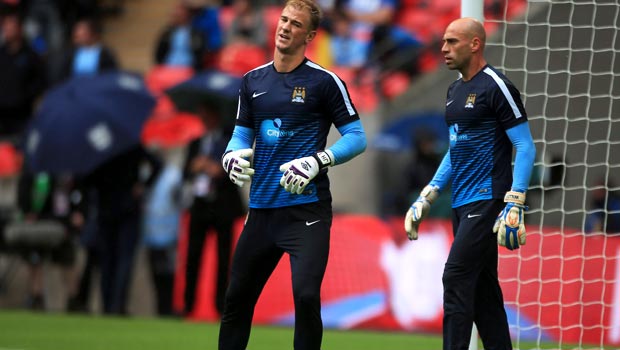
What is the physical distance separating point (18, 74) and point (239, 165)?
452 inches

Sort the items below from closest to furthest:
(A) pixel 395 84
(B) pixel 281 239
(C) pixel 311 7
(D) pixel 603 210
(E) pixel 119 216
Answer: (B) pixel 281 239, (C) pixel 311 7, (D) pixel 603 210, (E) pixel 119 216, (A) pixel 395 84

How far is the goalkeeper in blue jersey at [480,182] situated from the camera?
24.2ft

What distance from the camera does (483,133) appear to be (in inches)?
297

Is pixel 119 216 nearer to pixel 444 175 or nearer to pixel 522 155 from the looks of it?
pixel 444 175

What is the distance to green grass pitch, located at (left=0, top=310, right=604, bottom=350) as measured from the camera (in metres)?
10.9

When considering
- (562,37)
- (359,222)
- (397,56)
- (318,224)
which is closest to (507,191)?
(318,224)

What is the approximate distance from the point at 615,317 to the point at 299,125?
5.41 metres

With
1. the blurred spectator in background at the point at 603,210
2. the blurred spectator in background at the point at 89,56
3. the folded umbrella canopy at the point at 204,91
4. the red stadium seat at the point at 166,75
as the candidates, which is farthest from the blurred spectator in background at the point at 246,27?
the blurred spectator in background at the point at 603,210

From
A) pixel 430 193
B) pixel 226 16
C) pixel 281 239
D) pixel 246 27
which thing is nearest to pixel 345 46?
pixel 246 27

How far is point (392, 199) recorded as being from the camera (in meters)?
17.0

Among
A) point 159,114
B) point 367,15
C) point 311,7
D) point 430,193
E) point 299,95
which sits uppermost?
point 367,15

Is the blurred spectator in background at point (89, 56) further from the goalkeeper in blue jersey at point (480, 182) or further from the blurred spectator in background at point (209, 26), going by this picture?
the goalkeeper in blue jersey at point (480, 182)

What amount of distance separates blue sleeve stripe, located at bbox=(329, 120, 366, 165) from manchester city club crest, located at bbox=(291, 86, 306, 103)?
12.3 inches

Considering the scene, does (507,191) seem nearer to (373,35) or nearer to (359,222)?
(359,222)
